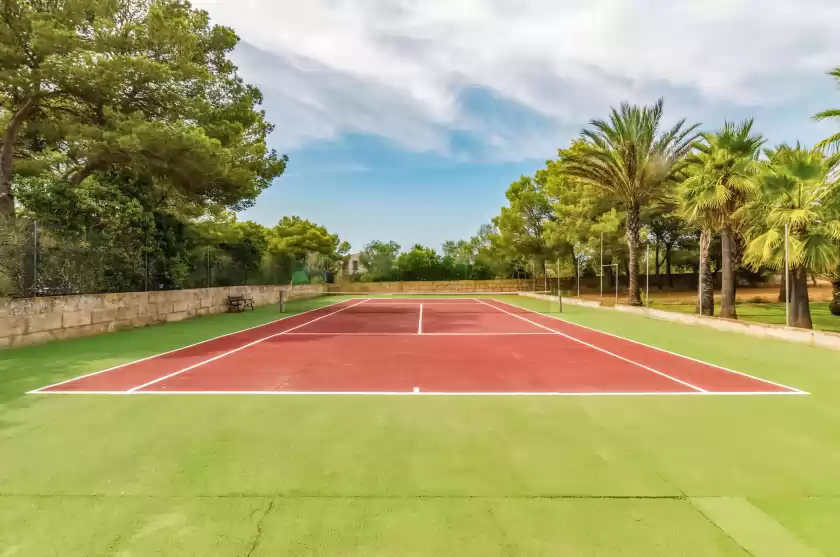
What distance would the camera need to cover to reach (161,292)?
17219 millimetres

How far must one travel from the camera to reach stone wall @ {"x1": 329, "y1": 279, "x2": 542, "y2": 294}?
50.9 meters

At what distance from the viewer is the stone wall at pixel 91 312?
10938 mm

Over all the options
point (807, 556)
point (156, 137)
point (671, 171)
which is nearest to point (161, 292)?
point (156, 137)

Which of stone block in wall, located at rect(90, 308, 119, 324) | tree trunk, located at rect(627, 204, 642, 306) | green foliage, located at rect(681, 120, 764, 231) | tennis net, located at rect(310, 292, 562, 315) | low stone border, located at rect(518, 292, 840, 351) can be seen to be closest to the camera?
low stone border, located at rect(518, 292, 840, 351)

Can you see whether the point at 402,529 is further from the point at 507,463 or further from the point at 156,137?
the point at 156,137

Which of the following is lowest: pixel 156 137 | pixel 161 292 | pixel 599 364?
pixel 599 364

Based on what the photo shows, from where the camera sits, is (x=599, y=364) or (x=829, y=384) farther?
(x=599, y=364)

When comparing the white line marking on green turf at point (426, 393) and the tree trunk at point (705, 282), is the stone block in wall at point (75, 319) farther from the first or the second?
the tree trunk at point (705, 282)

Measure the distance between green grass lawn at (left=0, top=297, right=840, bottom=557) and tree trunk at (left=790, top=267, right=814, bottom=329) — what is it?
1039cm

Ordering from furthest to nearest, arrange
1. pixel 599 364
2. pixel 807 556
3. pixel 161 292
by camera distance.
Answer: pixel 161 292
pixel 599 364
pixel 807 556

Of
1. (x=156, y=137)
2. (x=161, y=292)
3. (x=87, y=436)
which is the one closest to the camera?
(x=87, y=436)

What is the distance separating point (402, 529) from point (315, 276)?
41.5 meters

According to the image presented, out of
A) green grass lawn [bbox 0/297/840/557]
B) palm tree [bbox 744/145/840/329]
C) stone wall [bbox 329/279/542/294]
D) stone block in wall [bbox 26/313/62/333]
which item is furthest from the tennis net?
green grass lawn [bbox 0/297/840/557]

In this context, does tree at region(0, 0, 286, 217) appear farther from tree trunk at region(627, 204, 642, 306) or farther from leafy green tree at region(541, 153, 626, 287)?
leafy green tree at region(541, 153, 626, 287)
